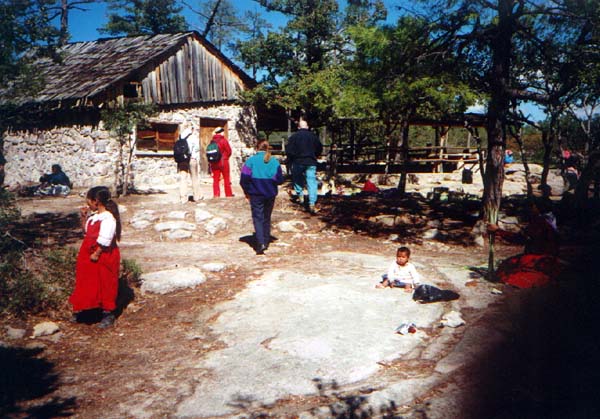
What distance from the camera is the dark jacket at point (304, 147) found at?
966 centimetres

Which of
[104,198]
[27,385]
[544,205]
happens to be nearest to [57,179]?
[104,198]

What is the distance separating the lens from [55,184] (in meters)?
14.6

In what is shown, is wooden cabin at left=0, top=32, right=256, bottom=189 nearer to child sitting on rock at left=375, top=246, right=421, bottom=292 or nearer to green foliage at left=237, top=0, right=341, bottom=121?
green foliage at left=237, top=0, right=341, bottom=121

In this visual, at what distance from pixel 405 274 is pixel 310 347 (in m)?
2.07

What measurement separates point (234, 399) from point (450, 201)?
944cm

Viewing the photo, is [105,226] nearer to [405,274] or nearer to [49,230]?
[405,274]

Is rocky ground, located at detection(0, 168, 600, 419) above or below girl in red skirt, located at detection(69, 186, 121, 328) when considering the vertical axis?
below

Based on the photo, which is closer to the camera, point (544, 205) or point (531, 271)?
point (531, 271)

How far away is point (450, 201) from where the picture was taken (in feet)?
39.1

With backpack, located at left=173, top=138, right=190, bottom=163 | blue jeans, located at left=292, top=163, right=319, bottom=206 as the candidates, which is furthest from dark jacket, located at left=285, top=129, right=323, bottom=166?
backpack, located at left=173, top=138, right=190, bottom=163

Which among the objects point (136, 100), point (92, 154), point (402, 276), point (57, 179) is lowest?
point (402, 276)

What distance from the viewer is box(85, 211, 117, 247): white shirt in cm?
489

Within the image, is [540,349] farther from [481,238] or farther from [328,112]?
[328,112]

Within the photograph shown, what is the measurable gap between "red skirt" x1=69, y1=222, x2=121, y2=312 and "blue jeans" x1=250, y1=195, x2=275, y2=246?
2865 millimetres
